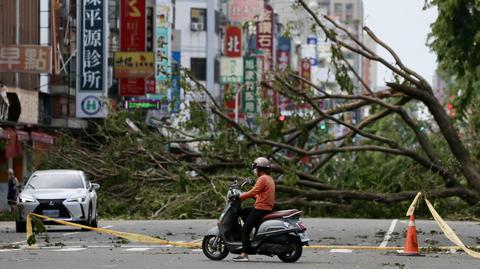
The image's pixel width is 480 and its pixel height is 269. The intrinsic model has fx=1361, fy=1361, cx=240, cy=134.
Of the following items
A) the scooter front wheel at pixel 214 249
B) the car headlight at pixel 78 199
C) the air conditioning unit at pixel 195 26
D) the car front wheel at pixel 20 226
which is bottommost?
the car front wheel at pixel 20 226

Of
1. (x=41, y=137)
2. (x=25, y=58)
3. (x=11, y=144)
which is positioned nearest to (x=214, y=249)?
(x=25, y=58)

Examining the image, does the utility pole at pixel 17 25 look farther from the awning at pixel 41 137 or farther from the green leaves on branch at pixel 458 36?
the green leaves on branch at pixel 458 36

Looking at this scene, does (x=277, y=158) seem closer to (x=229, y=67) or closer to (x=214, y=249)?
(x=214, y=249)

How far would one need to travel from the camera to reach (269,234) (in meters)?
19.5

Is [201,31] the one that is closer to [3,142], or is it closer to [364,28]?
[3,142]

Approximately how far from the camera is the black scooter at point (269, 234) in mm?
19547

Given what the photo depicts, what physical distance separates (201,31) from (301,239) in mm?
79454

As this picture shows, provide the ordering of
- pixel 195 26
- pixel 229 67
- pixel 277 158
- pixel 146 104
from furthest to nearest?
pixel 195 26
pixel 229 67
pixel 146 104
pixel 277 158

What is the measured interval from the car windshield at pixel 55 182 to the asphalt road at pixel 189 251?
1.07 meters

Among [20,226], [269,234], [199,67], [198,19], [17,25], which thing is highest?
[198,19]

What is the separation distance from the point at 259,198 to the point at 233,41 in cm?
7556

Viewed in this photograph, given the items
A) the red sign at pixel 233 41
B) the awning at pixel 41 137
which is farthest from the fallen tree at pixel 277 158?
the red sign at pixel 233 41

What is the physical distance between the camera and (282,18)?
14512 centimetres

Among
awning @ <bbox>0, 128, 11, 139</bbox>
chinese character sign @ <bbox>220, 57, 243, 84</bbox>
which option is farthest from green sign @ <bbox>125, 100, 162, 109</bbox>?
chinese character sign @ <bbox>220, 57, 243, 84</bbox>
